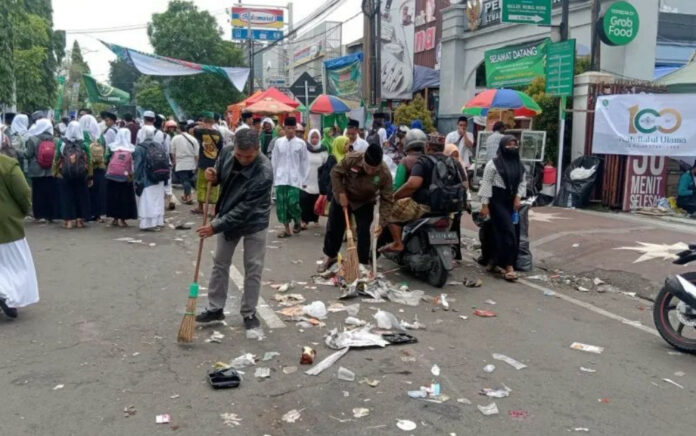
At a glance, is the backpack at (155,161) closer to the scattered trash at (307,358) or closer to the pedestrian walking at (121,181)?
the pedestrian walking at (121,181)

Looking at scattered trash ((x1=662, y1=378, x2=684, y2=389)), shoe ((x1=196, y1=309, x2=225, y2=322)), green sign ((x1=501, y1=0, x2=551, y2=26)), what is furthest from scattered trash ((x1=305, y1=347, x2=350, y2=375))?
green sign ((x1=501, y1=0, x2=551, y2=26))

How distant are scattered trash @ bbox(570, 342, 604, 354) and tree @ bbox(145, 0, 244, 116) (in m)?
34.3

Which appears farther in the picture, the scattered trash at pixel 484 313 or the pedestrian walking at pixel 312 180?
the pedestrian walking at pixel 312 180

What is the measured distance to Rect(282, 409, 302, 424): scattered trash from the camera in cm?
399

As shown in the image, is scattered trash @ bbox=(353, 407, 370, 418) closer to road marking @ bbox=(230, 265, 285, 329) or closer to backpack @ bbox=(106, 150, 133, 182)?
road marking @ bbox=(230, 265, 285, 329)

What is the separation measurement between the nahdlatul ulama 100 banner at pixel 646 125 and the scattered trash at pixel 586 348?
7332 millimetres

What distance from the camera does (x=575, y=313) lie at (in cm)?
663

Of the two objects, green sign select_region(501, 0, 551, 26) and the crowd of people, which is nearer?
the crowd of people

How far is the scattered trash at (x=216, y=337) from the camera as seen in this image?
541 cm

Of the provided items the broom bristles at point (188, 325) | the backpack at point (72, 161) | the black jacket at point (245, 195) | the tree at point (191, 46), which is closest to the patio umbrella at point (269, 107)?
the backpack at point (72, 161)

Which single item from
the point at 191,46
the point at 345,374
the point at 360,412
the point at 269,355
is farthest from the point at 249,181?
the point at 191,46

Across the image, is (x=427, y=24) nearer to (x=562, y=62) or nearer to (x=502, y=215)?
(x=562, y=62)


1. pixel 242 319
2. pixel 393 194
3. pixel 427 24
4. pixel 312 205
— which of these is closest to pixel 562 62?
pixel 312 205

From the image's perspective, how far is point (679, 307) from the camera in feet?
18.1
